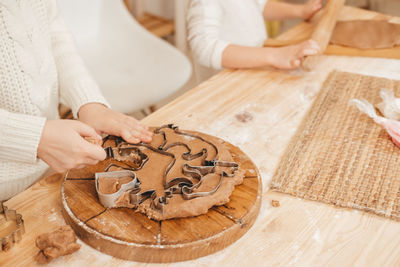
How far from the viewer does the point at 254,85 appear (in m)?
1.18

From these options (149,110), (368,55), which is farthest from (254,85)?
(149,110)

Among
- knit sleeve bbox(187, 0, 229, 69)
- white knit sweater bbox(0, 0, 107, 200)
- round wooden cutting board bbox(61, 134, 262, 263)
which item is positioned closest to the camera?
round wooden cutting board bbox(61, 134, 262, 263)

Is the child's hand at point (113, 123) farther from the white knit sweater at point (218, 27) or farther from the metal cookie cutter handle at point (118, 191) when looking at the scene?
the white knit sweater at point (218, 27)

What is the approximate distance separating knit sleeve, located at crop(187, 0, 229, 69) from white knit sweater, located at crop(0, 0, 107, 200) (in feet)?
1.42

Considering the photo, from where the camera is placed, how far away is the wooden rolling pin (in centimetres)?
123

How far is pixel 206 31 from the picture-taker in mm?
1367

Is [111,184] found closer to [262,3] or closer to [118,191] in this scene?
[118,191]

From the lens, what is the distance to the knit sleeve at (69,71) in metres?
1.02

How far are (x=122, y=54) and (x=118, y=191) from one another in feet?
4.43

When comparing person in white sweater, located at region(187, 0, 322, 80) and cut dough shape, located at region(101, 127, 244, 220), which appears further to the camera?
person in white sweater, located at region(187, 0, 322, 80)

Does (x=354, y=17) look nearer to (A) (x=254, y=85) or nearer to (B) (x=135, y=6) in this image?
(A) (x=254, y=85)

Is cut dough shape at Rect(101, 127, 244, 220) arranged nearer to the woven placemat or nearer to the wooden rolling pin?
the woven placemat

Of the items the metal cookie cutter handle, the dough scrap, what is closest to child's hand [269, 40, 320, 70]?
the dough scrap

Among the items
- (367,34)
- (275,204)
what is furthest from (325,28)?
(275,204)
